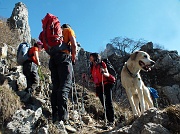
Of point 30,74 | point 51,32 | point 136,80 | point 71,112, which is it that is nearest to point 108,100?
point 136,80

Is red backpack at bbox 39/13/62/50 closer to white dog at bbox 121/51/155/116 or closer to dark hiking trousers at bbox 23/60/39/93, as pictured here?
white dog at bbox 121/51/155/116

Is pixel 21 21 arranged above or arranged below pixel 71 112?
above

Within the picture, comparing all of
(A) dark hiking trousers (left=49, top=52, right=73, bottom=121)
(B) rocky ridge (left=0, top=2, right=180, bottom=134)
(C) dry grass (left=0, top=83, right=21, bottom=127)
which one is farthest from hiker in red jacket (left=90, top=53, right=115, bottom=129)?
(C) dry grass (left=0, top=83, right=21, bottom=127)

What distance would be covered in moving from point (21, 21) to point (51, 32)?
17.3 meters

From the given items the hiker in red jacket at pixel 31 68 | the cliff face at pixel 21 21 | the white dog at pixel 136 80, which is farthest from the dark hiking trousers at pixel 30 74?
the cliff face at pixel 21 21

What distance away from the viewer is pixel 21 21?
69.4ft

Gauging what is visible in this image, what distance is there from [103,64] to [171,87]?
1436cm

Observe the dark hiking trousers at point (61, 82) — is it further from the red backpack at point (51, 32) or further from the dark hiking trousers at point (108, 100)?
the dark hiking trousers at point (108, 100)

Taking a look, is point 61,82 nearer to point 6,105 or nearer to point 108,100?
point 6,105

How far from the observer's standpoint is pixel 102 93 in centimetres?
621

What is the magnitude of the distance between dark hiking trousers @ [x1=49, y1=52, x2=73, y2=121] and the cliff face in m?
14.7

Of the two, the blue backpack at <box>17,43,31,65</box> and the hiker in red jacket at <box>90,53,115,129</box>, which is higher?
the blue backpack at <box>17,43,31,65</box>

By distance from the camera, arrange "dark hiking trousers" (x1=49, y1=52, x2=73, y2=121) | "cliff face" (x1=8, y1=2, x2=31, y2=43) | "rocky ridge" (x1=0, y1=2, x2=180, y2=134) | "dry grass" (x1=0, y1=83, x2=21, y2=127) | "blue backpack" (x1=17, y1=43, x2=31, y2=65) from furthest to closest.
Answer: "cliff face" (x1=8, y1=2, x2=31, y2=43)
"blue backpack" (x1=17, y1=43, x2=31, y2=65)
"dry grass" (x1=0, y1=83, x2=21, y2=127)
"dark hiking trousers" (x1=49, y1=52, x2=73, y2=121)
"rocky ridge" (x1=0, y1=2, x2=180, y2=134)

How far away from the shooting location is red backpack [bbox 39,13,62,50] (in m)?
4.70
